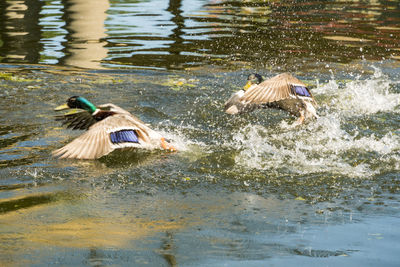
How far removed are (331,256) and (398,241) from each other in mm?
550

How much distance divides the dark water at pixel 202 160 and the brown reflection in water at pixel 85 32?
0.27ft

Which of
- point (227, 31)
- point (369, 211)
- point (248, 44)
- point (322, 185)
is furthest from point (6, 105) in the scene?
point (227, 31)

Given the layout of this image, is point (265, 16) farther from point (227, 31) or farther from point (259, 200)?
point (259, 200)

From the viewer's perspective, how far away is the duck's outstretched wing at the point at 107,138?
5688mm

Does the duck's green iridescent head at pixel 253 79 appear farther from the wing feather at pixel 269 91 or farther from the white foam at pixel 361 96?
the white foam at pixel 361 96

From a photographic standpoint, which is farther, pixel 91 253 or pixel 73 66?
pixel 73 66

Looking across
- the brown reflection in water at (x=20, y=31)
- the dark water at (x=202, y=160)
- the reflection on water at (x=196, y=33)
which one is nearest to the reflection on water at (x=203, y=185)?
the dark water at (x=202, y=160)

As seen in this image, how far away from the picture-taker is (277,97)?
7.34 meters

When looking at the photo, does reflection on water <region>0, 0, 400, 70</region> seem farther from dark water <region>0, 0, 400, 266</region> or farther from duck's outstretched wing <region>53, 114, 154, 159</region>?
duck's outstretched wing <region>53, 114, 154, 159</region>

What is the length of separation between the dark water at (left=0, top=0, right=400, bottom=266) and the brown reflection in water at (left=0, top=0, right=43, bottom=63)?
0.08 m

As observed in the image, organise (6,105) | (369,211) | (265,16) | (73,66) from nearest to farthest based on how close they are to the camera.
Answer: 1. (369,211)
2. (6,105)
3. (73,66)
4. (265,16)

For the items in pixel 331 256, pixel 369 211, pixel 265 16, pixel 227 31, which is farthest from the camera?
pixel 265 16

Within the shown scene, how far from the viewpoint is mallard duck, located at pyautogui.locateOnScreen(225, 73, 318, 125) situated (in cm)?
737

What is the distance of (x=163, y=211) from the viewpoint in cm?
495
